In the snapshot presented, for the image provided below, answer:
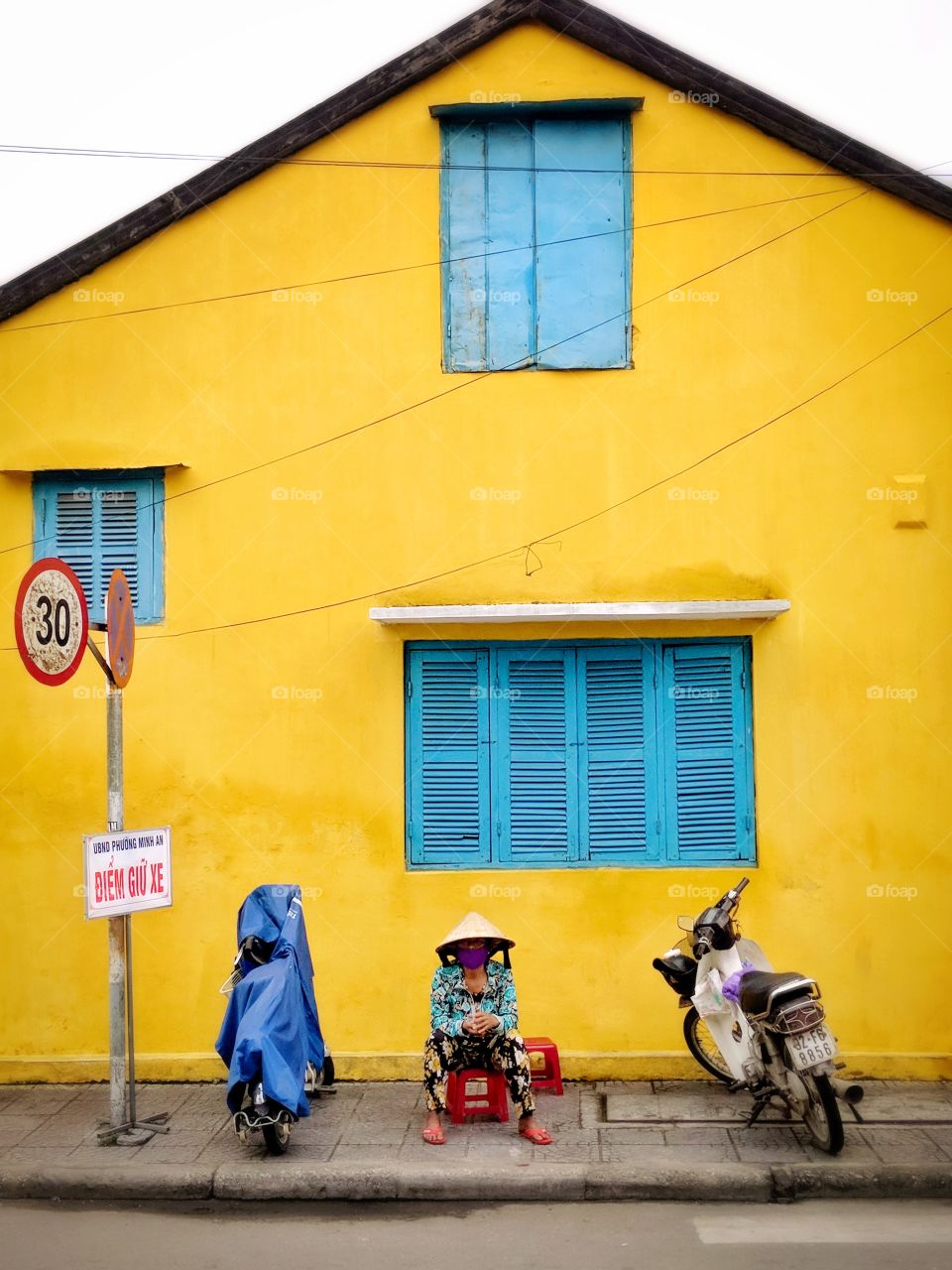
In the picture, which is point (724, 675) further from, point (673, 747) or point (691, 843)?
point (691, 843)

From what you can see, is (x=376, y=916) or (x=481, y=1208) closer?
(x=481, y=1208)

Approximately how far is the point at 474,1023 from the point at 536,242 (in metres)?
5.45

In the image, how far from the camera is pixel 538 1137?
7859mm

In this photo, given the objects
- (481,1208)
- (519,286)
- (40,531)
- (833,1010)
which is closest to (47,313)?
(40,531)

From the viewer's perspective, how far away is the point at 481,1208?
7172mm

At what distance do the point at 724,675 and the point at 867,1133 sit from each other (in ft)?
10.3

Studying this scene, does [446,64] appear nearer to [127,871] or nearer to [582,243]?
[582,243]

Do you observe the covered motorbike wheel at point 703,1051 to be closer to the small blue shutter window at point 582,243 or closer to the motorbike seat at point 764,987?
the motorbike seat at point 764,987

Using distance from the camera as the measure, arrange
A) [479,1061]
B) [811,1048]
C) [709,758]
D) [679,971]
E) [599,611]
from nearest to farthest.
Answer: [811,1048], [479,1061], [679,971], [599,611], [709,758]

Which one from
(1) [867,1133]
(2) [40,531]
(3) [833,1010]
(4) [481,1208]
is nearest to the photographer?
(4) [481,1208]

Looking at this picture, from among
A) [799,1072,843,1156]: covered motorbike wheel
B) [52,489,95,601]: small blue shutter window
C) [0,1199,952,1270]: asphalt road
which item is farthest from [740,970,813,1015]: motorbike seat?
[52,489,95,601]: small blue shutter window

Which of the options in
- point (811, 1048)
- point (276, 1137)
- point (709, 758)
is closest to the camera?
point (811, 1048)

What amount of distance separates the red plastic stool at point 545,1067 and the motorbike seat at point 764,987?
152 centimetres

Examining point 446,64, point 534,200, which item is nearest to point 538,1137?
point 534,200
